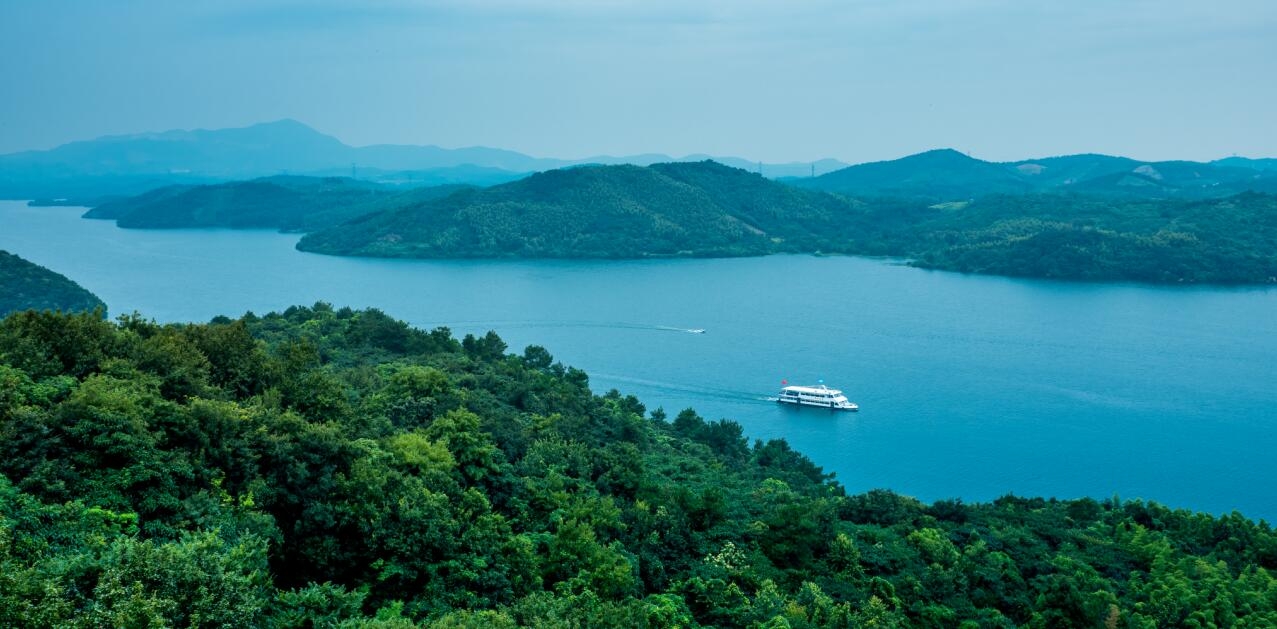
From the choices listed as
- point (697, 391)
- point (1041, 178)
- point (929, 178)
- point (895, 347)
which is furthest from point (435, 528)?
point (1041, 178)

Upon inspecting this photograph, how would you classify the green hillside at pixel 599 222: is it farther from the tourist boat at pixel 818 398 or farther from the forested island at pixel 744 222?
the tourist boat at pixel 818 398

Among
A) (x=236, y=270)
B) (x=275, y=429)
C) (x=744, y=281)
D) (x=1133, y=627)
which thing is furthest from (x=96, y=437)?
(x=236, y=270)

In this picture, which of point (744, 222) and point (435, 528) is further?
point (744, 222)

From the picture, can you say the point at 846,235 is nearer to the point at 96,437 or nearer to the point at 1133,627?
the point at 1133,627

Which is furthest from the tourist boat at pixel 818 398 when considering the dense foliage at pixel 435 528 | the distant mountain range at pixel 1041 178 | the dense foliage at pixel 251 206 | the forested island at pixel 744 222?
the distant mountain range at pixel 1041 178

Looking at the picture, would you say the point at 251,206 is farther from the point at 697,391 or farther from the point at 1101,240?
the point at 1101,240

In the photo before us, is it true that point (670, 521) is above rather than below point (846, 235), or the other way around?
below
